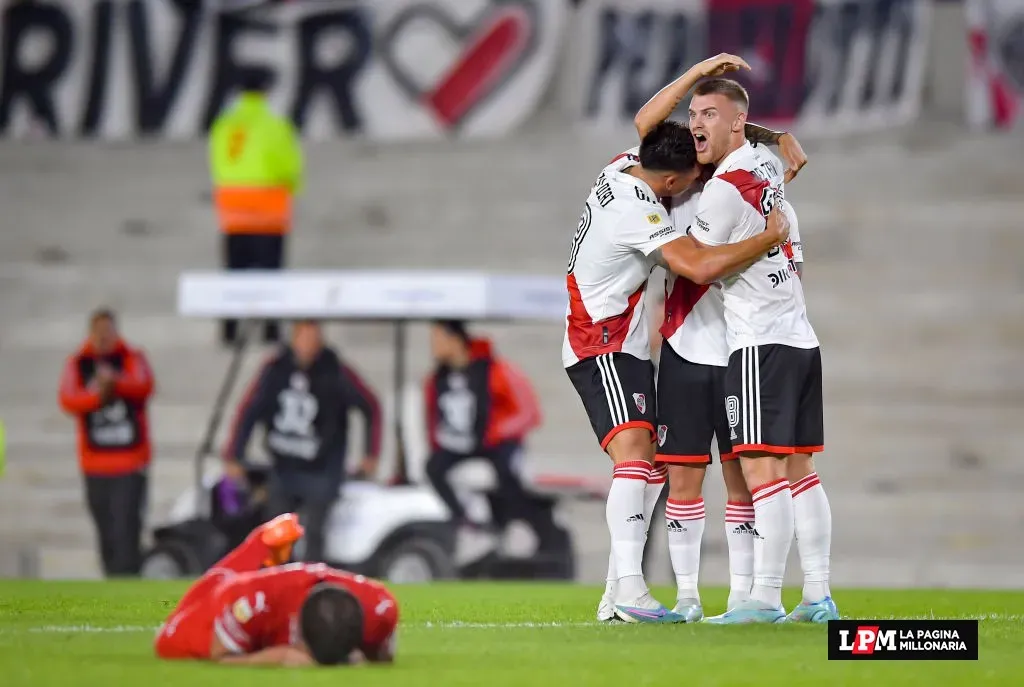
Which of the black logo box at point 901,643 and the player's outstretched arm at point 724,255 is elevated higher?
the player's outstretched arm at point 724,255

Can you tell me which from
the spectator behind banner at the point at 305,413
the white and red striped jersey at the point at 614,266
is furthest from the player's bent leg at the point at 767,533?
the spectator behind banner at the point at 305,413

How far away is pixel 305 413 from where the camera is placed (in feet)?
43.1

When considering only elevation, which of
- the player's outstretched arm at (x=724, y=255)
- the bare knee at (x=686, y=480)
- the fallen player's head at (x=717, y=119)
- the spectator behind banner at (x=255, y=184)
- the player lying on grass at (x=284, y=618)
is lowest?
the player lying on grass at (x=284, y=618)

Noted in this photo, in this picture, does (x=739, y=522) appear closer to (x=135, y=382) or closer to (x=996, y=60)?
(x=135, y=382)

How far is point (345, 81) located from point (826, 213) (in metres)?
5.52

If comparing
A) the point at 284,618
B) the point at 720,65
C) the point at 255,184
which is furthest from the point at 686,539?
the point at 255,184

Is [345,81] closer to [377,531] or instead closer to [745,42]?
[745,42]

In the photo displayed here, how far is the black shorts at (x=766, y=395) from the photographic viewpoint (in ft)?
22.7

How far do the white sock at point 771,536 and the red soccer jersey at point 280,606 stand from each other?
7.11 feet

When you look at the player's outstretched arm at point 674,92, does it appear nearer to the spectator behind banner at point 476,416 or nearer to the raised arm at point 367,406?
the spectator behind banner at point 476,416

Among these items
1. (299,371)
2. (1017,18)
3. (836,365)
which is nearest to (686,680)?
(299,371)

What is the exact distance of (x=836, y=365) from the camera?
1788 centimetres

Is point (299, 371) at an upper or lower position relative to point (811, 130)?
lower

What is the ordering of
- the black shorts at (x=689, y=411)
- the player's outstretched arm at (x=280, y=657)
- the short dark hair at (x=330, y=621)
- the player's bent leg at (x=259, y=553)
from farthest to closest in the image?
the black shorts at (x=689, y=411) → the player's bent leg at (x=259, y=553) → the player's outstretched arm at (x=280, y=657) → the short dark hair at (x=330, y=621)
